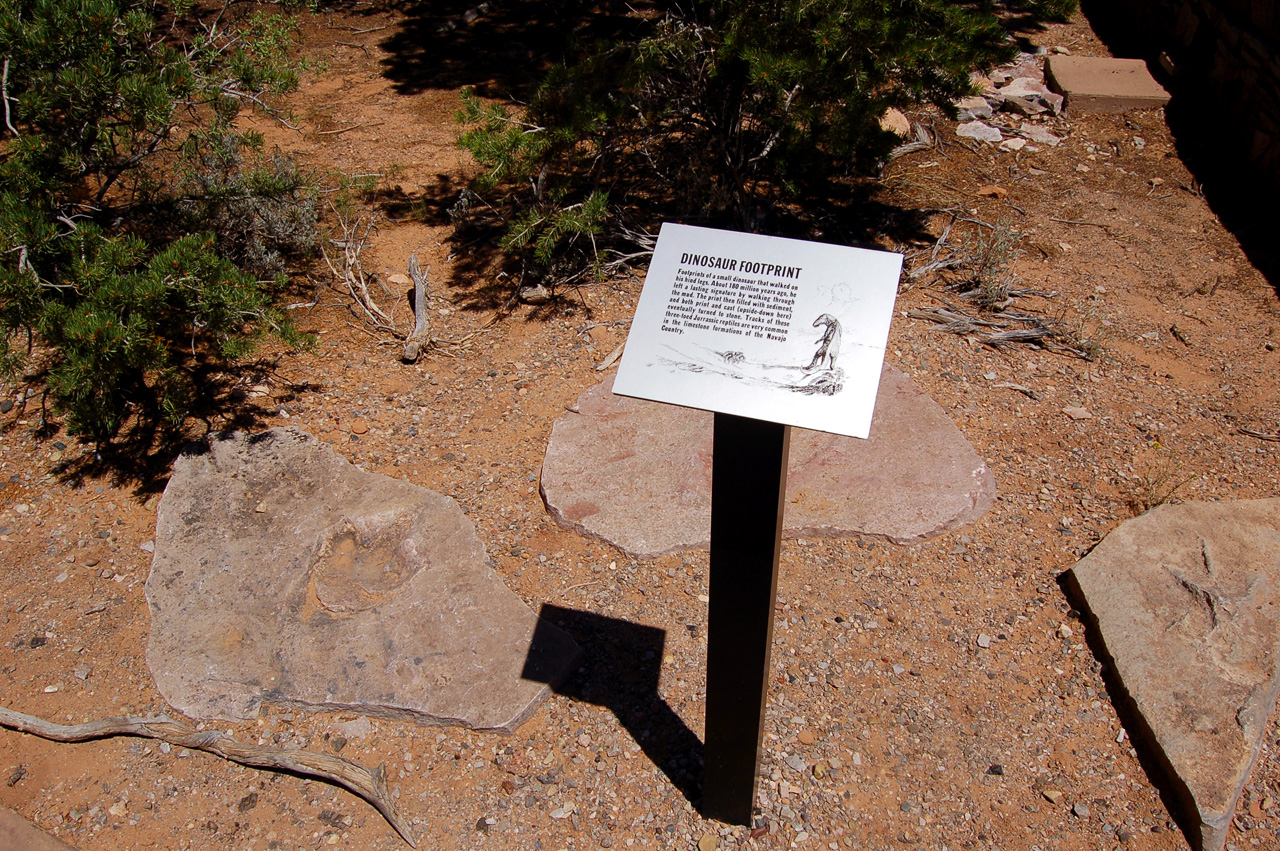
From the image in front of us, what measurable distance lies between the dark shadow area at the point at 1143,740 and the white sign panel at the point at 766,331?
5.36ft

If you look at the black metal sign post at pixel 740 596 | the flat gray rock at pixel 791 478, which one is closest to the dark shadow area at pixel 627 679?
the black metal sign post at pixel 740 596

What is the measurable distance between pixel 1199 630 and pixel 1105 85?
16.3 ft

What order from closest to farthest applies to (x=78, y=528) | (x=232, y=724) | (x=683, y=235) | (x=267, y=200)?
(x=683, y=235) < (x=232, y=724) < (x=78, y=528) < (x=267, y=200)

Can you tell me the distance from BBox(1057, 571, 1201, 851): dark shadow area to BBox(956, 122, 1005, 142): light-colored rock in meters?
3.97

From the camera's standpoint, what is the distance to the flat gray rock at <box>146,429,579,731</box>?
269 cm

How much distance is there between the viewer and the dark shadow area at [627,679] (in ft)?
8.44

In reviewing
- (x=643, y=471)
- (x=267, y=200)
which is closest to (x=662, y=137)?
(x=267, y=200)

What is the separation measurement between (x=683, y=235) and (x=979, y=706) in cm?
178

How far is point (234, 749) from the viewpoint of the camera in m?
2.55

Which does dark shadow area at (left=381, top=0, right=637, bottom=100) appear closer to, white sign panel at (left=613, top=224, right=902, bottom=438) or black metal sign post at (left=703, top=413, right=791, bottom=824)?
white sign panel at (left=613, top=224, right=902, bottom=438)

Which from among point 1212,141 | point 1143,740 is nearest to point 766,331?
point 1143,740

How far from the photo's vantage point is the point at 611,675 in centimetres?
279

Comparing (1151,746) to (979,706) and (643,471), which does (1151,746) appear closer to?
(979,706)

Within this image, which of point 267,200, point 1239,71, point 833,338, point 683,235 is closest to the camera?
point 833,338
